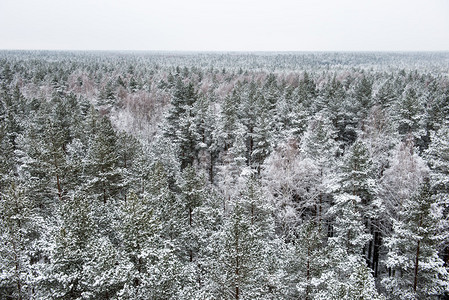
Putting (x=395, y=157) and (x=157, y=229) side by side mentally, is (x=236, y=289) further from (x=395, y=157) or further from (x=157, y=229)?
(x=395, y=157)

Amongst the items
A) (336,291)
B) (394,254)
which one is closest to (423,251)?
(394,254)

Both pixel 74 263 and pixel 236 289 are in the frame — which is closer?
pixel 74 263

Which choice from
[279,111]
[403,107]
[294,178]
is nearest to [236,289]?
[294,178]

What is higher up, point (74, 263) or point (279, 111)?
point (279, 111)

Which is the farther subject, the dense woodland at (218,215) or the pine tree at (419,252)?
the pine tree at (419,252)

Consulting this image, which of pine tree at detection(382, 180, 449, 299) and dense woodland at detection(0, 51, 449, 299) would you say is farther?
pine tree at detection(382, 180, 449, 299)

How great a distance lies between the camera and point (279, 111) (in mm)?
47125

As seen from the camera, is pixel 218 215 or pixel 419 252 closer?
pixel 419 252

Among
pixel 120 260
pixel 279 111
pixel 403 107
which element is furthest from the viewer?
pixel 279 111

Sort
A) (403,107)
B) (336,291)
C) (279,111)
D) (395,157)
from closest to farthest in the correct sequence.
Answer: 1. (336,291)
2. (395,157)
3. (403,107)
4. (279,111)

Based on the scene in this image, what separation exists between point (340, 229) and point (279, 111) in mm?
26903

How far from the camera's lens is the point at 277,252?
72.9ft

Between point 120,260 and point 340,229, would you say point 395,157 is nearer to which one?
point 340,229

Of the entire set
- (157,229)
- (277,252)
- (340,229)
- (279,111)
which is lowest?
(277,252)
